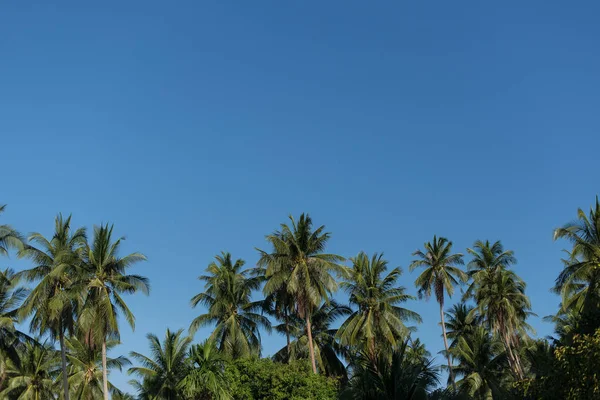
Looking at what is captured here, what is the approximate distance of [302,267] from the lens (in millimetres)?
42688

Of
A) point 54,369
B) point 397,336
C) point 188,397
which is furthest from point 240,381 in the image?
point 54,369

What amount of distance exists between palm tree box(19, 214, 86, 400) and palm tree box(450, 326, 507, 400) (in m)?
32.3

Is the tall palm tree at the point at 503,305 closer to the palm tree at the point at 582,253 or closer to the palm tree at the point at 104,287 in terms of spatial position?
the palm tree at the point at 582,253

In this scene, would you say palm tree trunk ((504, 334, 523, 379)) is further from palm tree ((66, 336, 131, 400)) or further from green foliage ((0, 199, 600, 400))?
palm tree ((66, 336, 131, 400))

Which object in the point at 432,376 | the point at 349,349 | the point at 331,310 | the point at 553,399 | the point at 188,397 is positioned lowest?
the point at 553,399

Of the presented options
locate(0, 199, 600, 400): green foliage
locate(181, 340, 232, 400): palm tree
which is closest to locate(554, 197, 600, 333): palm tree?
locate(0, 199, 600, 400): green foliage

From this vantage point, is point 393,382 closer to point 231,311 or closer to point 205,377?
point 205,377

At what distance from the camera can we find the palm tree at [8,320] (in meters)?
38.2

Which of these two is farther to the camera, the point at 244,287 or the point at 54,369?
the point at 54,369

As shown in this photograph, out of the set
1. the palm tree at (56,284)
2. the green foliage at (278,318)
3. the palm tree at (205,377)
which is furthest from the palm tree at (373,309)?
the palm tree at (56,284)

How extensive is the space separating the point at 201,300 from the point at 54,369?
16.5 meters

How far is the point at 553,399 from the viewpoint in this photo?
1844 cm

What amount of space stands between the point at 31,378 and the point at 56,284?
1536cm

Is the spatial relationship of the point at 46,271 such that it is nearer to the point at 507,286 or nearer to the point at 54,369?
the point at 54,369
